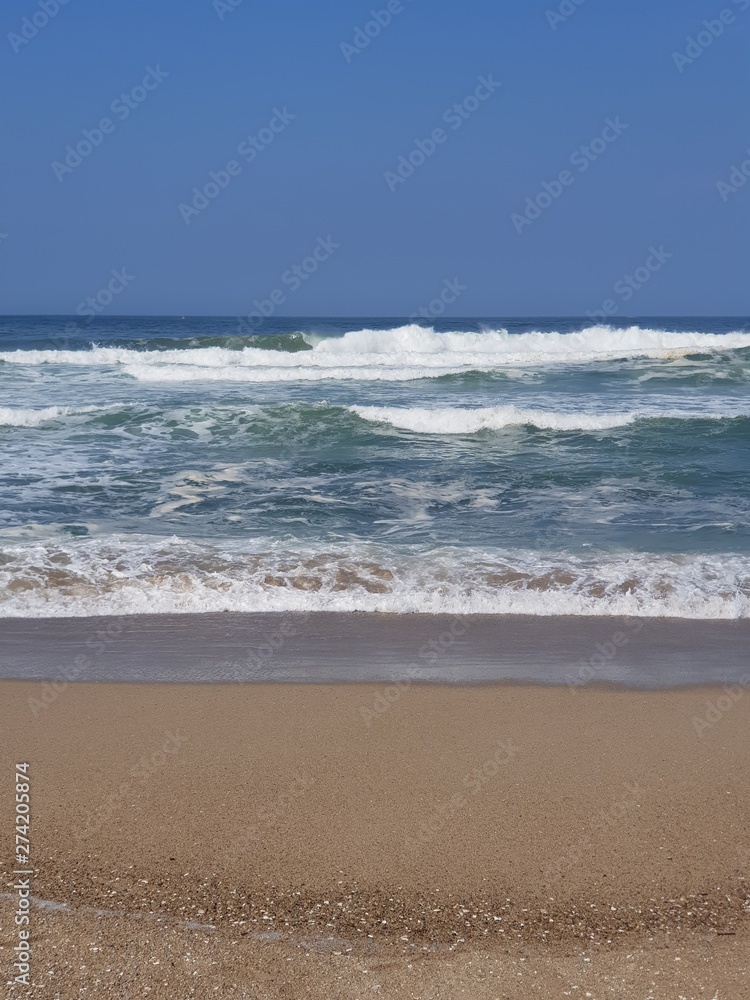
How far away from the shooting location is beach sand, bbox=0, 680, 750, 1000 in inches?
90.3

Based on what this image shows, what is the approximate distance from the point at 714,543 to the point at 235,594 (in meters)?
4.35

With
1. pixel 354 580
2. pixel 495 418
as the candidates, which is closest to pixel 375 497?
pixel 354 580

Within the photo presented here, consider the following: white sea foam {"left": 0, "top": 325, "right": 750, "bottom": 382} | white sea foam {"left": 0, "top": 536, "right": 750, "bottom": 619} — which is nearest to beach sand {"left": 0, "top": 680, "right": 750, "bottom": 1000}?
white sea foam {"left": 0, "top": 536, "right": 750, "bottom": 619}

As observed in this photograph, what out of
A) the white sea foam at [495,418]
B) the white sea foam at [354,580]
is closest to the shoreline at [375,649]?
the white sea foam at [354,580]

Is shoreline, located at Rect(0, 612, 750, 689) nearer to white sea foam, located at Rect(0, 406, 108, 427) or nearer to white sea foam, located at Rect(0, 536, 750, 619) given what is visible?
white sea foam, located at Rect(0, 536, 750, 619)

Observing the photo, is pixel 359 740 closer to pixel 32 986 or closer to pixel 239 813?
pixel 239 813

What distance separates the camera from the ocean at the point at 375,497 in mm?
6117

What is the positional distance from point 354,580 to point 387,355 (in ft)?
80.5

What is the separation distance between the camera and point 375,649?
516cm

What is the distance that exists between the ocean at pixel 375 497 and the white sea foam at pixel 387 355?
100 inches

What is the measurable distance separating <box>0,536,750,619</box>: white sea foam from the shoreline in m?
0.16

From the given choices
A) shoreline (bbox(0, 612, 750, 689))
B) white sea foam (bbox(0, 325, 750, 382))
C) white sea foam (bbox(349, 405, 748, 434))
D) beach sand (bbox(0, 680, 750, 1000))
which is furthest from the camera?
white sea foam (bbox(0, 325, 750, 382))

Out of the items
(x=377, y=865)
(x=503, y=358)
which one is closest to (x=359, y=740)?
(x=377, y=865)

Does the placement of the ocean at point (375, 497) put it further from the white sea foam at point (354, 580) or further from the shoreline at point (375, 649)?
the shoreline at point (375, 649)
